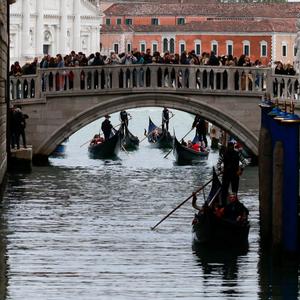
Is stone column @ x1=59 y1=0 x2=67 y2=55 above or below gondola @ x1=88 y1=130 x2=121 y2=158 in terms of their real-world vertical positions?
above

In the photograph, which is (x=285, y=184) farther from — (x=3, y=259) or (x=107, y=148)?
(x=107, y=148)

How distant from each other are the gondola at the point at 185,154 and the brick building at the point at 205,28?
45.9 m

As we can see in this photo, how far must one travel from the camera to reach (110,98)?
89.7 ft

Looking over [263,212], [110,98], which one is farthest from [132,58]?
[263,212]

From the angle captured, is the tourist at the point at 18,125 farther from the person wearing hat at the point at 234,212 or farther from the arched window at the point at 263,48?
the arched window at the point at 263,48

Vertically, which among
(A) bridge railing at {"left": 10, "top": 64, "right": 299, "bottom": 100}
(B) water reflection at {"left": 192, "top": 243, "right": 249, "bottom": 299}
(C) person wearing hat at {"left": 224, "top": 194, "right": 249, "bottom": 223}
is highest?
(A) bridge railing at {"left": 10, "top": 64, "right": 299, "bottom": 100}

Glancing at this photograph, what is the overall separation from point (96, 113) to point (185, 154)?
2546 mm

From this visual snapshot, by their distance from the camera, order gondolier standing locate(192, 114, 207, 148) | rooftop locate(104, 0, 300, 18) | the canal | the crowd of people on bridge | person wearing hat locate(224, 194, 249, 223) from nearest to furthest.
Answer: the canal, person wearing hat locate(224, 194, 249, 223), the crowd of people on bridge, gondolier standing locate(192, 114, 207, 148), rooftop locate(104, 0, 300, 18)

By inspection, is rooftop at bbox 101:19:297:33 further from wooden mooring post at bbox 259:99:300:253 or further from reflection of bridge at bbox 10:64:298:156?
wooden mooring post at bbox 259:99:300:253

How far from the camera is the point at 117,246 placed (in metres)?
18.0

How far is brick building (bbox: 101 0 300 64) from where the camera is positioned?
259 feet

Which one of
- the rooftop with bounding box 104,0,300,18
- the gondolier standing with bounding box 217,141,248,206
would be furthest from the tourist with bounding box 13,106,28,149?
the rooftop with bounding box 104,0,300,18

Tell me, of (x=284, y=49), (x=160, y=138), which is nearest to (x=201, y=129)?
(x=160, y=138)

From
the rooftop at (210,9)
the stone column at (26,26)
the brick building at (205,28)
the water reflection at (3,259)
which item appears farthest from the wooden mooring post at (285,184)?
the rooftop at (210,9)
